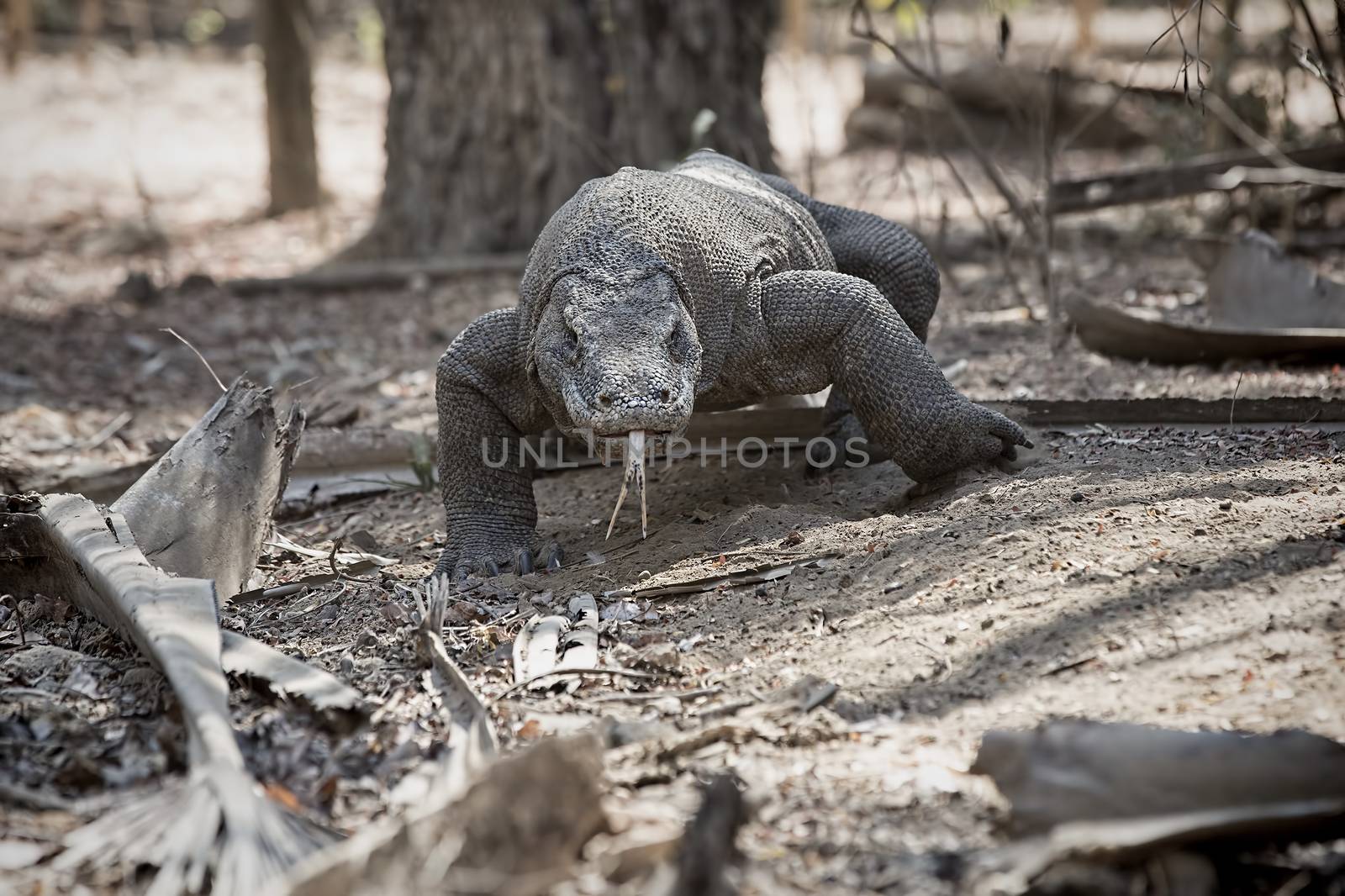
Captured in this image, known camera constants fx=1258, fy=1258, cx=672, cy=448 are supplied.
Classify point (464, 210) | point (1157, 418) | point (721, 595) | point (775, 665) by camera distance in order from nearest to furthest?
point (775, 665)
point (721, 595)
point (1157, 418)
point (464, 210)

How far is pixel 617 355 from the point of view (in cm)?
346

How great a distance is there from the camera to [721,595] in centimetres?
356

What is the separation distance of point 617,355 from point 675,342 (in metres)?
0.27

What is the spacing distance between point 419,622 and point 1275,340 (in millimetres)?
3892

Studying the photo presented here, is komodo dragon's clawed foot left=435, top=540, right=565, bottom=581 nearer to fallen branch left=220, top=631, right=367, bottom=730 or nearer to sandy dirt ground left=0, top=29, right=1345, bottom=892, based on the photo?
sandy dirt ground left=0, top=29, right=1345, bottom=892

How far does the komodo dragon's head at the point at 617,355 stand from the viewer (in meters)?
3.34

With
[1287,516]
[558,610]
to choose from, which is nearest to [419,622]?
[558,610]

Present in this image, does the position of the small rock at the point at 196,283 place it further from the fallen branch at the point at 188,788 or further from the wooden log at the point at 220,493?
the fallen branch at the point at 188,788

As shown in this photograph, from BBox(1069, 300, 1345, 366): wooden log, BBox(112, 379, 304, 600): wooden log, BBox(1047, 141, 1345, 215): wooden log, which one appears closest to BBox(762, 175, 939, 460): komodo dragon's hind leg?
BBox(1069, 300, 1345, 366): wooden log

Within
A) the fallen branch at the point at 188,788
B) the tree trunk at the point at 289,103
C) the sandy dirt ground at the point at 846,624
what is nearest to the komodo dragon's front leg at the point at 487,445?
the sandy dirt ground at the point at 846,624

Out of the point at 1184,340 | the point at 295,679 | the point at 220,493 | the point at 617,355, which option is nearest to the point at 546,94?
the point at 1184,340

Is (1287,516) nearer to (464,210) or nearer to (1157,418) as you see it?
(1157,418)

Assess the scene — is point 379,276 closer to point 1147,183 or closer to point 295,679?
point 1147,183

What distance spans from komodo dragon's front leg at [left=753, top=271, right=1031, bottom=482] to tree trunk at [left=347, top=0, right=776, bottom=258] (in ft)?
15.1
